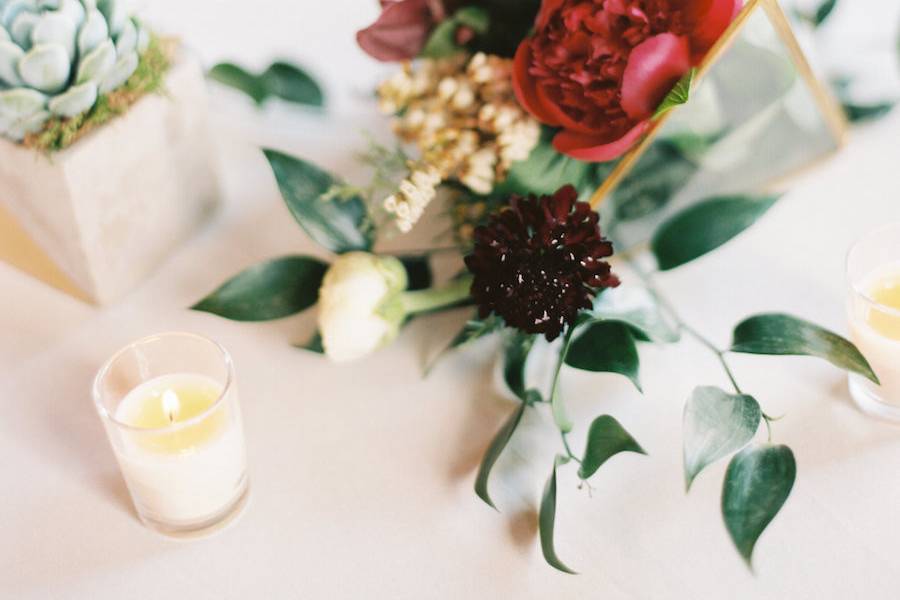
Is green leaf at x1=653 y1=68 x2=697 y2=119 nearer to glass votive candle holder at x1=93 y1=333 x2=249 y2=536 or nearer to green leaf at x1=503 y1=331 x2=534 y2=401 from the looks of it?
green leaf at x1=503 y1=331 x2=534 y2=401

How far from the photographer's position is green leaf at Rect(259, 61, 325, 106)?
2.77 ft

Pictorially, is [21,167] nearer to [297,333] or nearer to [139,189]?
[139,189]

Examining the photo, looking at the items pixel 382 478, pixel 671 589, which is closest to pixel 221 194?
pixel 382 478

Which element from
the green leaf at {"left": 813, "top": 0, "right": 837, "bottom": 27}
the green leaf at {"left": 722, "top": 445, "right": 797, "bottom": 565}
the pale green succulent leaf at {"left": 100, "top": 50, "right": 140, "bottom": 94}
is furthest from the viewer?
the green leaf at {"left": 813, "top": 0, "right": 837, "bottom": 27}

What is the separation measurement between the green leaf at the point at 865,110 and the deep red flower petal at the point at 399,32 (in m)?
0.41

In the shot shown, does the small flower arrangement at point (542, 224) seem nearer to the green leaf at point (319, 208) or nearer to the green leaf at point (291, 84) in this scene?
the green leaf at point (319, 208)

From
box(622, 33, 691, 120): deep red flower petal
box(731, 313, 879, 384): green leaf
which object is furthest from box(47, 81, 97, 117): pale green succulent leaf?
box(731, 313, 879, 384): green leaf

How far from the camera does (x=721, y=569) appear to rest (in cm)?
57

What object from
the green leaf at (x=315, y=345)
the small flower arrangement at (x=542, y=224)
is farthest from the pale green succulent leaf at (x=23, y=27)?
the green leaf at (x=315, y=345)

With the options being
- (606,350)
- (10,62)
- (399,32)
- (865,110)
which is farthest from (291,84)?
(865,110)

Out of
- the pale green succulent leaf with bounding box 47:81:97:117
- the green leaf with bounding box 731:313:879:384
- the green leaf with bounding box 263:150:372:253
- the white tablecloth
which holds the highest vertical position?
the green leaf with bounding box 731:313:879:384

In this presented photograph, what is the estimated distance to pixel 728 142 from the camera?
748mm

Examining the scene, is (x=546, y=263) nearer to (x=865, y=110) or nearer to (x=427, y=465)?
(x=427, y=465)

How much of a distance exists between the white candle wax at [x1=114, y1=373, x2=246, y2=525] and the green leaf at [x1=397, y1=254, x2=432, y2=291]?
0.18 m
